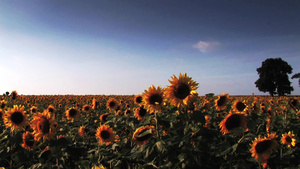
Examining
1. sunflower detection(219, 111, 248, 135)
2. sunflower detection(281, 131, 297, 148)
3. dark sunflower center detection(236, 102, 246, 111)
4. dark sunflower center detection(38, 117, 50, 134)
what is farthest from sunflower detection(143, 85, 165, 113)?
sunflower detection(281, 131, 297, 148)

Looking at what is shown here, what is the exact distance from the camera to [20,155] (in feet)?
14.3

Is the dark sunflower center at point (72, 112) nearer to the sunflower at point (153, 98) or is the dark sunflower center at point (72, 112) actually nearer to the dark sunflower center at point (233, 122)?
the sunflower at point (153, 98)

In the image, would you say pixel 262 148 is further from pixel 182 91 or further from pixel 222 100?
pixel 222 100

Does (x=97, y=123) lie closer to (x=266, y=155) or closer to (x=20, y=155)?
(x=20, y=155)

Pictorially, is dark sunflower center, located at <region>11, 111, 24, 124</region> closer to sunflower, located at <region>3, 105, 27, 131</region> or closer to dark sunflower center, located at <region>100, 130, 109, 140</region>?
sunflower, located at <region>3, 105, 27, 131</region>

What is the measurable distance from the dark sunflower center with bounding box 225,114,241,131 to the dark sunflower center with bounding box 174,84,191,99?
0.89m

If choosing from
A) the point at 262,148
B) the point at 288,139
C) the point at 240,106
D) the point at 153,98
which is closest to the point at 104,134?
the point at 153,98

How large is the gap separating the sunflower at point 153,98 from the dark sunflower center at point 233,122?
3.94 feet

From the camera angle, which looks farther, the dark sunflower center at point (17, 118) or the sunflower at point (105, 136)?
the dark sunflower center at point (17, 118)

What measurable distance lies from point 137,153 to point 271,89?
2717 inches

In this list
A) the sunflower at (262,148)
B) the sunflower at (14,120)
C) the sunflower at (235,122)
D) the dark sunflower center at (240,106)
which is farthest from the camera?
the dark sunflower center at (240,106)

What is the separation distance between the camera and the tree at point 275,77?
6294 cm

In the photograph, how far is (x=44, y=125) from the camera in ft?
14.1

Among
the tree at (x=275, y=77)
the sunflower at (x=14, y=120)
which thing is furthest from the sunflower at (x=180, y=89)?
the tree at (x=275, y=77)
